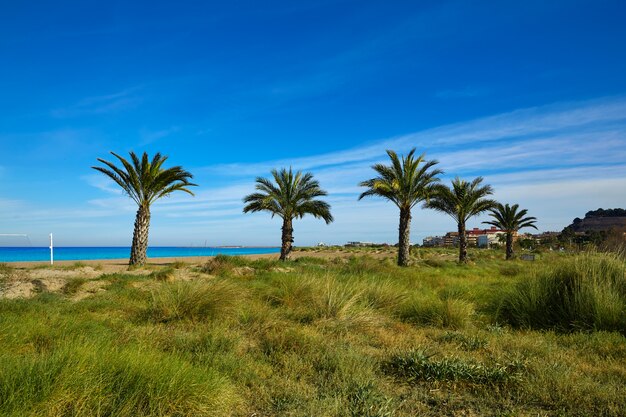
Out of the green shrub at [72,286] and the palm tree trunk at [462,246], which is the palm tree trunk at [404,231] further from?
the green shrub at [72,286]

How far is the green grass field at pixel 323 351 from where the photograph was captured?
10.8 feet

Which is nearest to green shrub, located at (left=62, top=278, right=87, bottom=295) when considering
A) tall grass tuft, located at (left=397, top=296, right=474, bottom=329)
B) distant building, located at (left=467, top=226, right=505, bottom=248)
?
tall grass tuft, located at (left=397, top=296, right=474, bottom=329)

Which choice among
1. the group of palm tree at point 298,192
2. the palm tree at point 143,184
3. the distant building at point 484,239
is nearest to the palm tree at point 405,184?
the group of palm tree at point 298,192

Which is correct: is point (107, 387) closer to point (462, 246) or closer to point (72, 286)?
point (72, 286)

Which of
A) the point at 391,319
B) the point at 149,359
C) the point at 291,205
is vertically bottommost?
the point at 391,319

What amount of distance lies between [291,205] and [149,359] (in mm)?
20880

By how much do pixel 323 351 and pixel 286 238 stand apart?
771 inches

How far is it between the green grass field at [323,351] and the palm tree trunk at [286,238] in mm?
15259

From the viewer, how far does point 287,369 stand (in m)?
4.47

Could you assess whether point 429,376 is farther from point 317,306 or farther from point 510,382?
point 317,306

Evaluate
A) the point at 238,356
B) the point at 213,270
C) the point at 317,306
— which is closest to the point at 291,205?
the point at 213,270

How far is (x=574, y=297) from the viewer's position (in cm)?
719

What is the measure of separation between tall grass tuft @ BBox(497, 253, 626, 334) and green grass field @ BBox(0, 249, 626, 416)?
26 millimetres

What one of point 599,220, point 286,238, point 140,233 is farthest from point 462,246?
point 599,220
